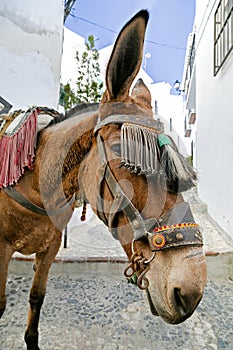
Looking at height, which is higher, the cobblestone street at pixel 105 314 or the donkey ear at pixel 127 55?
the donkey ear at pixel 127 55

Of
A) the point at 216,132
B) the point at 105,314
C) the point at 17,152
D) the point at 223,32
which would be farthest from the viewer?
the point at 216,132

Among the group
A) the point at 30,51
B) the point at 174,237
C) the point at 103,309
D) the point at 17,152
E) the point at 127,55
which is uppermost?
the point at 30,51

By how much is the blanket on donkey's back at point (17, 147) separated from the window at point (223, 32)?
10.6 ft

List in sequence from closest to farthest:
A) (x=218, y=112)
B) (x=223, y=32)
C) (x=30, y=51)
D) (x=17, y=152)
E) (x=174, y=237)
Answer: (x=174, y=237) → (x=17, y=152) → (x=30, y=51) → (x=223, y=32) → (x=218, y=112)

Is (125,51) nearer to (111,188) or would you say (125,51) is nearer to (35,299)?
(111,188)

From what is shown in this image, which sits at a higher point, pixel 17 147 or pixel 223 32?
pixel 223 32

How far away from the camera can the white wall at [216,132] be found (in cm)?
370

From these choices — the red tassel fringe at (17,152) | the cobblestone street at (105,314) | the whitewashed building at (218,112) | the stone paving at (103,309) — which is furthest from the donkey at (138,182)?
the whitewashed building at (218,112)

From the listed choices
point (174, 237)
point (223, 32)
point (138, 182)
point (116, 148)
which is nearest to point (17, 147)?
point (116, 148)

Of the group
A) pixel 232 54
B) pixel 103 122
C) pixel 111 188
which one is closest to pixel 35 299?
pixel 111 188

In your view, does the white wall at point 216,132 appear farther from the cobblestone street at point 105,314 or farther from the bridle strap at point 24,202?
the bridle strap at point 24,202

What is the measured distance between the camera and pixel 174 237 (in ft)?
2.62

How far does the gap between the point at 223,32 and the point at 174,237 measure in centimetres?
442

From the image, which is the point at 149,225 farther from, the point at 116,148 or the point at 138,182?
the point at 116,148
